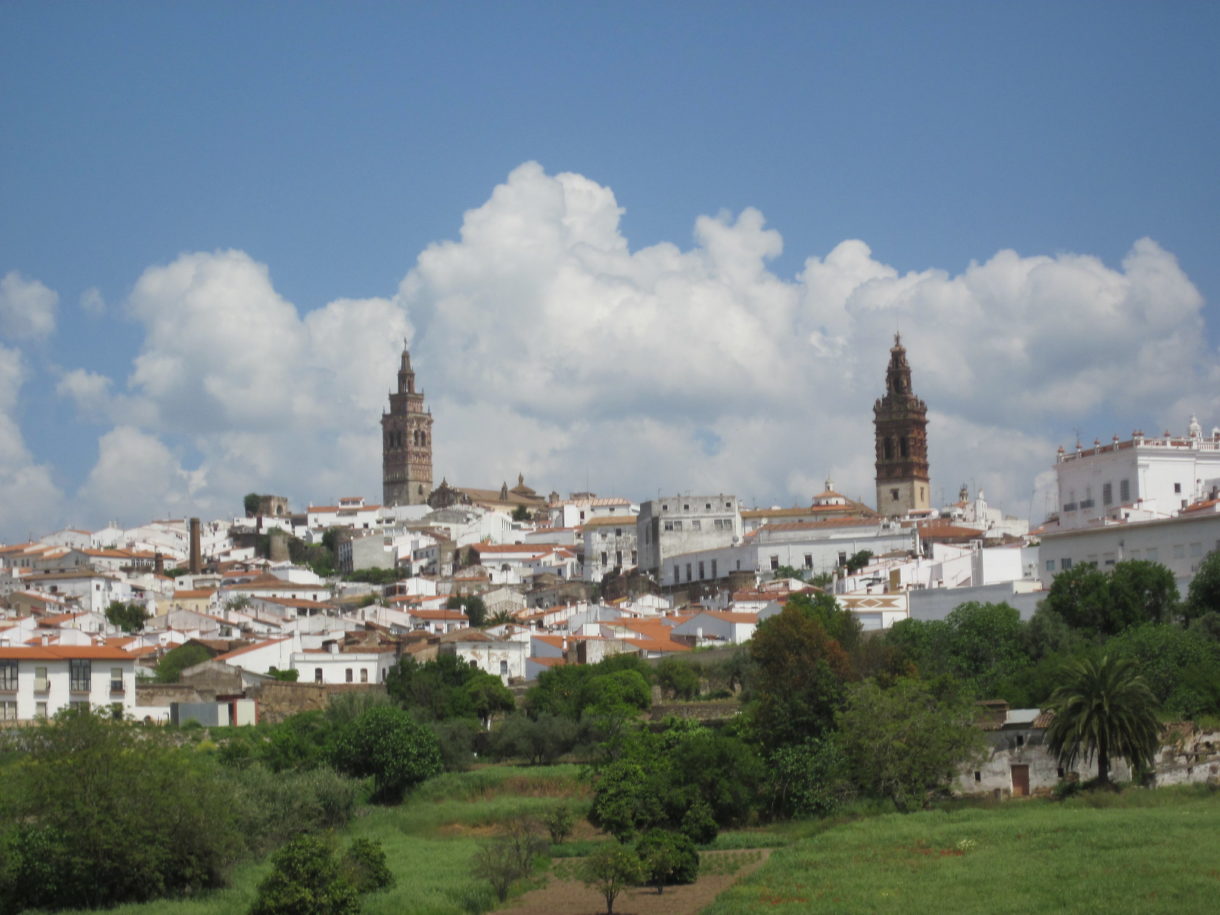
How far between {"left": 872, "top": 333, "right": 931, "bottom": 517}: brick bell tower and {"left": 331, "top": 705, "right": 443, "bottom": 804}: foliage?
265 feet

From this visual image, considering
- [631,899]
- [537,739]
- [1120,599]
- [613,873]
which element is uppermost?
[1120,599]

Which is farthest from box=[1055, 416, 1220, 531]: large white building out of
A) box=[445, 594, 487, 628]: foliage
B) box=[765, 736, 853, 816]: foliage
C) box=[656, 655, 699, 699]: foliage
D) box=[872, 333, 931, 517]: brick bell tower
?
box=[872, 333, 931, 517]: brick bell tower

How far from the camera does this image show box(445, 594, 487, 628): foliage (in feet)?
265

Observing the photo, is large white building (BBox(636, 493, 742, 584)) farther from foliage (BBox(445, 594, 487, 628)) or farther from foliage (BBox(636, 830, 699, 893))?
foliage (BBox(636, 830, 699, 893))

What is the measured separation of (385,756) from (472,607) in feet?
133

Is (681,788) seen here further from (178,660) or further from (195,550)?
(195,550)

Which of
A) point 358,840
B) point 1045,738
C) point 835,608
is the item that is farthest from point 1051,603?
point 358,840

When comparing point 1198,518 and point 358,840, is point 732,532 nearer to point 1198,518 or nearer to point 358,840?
point 1198,518

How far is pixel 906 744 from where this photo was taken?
35.3 metres

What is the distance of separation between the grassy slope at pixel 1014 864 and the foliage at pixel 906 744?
2124mm

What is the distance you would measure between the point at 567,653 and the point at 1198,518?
20751mm

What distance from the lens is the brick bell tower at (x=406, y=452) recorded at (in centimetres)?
16525

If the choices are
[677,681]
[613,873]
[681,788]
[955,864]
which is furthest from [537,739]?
[955,864]

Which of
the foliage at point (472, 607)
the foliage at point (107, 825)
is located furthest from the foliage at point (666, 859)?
the foliage at point (472, 607)
